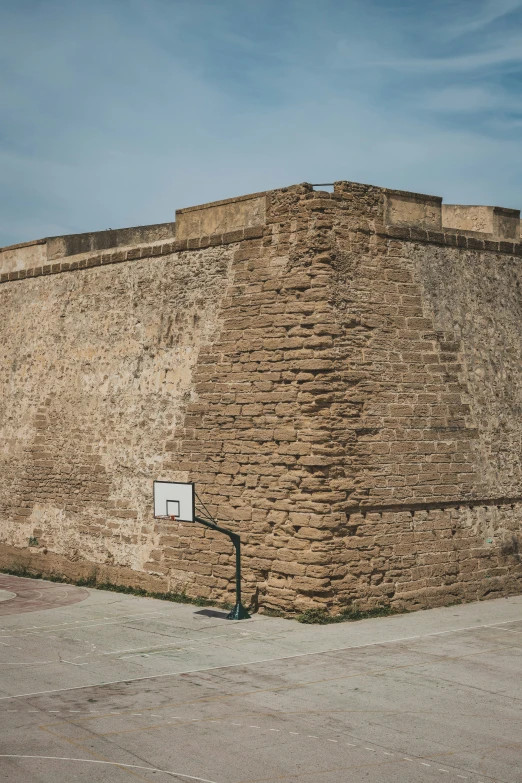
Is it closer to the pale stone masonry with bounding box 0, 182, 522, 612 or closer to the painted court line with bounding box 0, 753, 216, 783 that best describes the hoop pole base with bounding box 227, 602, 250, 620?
the pale stone masonry with bounding box 0, 182, 522, 612

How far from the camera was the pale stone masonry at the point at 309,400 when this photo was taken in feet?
40.1

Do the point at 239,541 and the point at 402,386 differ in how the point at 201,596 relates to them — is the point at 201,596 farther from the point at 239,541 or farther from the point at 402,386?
the point at 402,386

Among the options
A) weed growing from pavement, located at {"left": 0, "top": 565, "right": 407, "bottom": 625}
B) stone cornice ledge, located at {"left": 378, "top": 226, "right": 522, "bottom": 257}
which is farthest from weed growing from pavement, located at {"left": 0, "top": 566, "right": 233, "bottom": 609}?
stone cornice ledge, located at {"left": 378, "top": 226, "right": 522, "bottom": 257}

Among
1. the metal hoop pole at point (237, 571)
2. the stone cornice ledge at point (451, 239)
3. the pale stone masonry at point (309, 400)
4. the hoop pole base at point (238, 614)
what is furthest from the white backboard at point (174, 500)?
the stone cornice ledge at point (451, 239)

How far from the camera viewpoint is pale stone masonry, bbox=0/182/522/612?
12.2m

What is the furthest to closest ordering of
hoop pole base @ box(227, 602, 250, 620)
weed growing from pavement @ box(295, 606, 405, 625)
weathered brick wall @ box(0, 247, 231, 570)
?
weathered brick wall @ box(0, 247, 231, 570), hoop pole base @ box(227, 602, 250, 620), weed growing from pavement @ box(295, 606, 405, 625)

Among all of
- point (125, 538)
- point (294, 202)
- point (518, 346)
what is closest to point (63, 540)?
point (125, 538)

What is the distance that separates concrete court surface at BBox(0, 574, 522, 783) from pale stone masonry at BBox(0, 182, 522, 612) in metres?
0.84

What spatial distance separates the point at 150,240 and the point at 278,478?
488 centimetres

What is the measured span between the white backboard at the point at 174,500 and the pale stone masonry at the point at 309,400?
71cm

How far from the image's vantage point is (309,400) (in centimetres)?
1212

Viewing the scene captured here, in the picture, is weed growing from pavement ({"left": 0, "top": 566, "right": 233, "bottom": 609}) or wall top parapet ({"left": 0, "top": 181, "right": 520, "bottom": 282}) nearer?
wall top parapet ({"left": 0, "top": 181, "right": 520, "bottom": 282})

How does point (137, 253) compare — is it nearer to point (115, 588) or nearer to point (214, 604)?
point (115, 588)

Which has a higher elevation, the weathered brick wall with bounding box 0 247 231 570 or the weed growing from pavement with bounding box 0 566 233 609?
the weathered brick wall with bounding box 0 247 231 570
